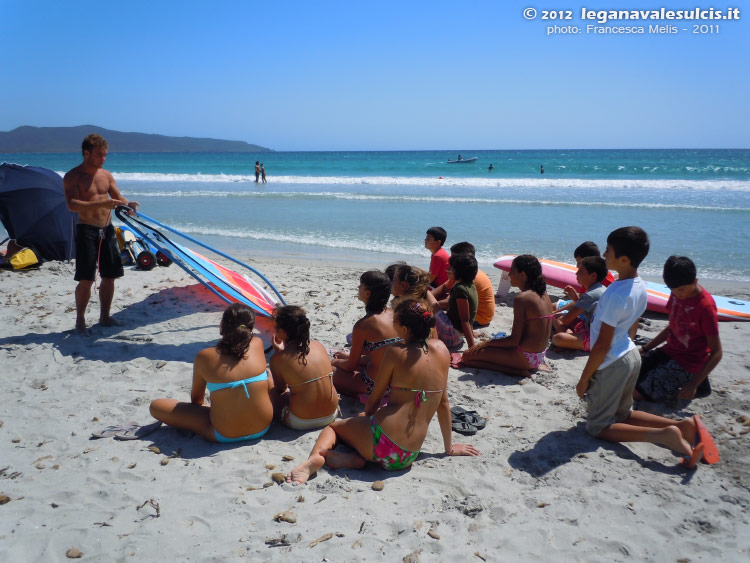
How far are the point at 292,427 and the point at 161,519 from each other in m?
1.09

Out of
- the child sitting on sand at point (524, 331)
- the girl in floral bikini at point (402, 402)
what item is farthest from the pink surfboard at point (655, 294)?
the girl in floral bikini at point (402, 402)

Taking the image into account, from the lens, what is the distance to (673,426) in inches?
130

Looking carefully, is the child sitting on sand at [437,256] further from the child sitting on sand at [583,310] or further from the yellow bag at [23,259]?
the yellow bag at [23,259]

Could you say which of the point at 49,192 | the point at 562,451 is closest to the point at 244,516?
the point at 562,451

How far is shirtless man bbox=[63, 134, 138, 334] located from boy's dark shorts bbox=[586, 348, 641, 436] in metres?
4.38

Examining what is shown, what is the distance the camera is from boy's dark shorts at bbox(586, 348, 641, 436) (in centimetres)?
332

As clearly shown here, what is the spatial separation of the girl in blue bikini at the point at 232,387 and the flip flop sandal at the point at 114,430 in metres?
0.33

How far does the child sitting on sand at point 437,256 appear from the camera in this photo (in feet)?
19.5

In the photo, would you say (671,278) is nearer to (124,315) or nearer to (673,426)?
(673,426)

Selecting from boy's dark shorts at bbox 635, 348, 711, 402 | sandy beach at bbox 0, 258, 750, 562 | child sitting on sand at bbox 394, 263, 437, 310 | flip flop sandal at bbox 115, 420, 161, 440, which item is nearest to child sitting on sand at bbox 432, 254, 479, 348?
sandy beach at bbox 0, 258, 750, 562

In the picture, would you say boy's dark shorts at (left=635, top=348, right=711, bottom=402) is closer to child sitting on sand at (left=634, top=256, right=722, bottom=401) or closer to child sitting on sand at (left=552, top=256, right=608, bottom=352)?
child sitting on sand at (left=634, top=256, right=722, bottom=401)

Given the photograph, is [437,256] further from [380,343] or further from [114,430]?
[114,430]

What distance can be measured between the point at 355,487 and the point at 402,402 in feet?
1.74

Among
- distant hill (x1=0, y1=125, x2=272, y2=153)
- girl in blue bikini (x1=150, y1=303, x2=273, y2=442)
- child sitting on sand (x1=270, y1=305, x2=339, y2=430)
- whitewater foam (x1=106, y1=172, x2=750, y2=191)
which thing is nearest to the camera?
girl in blue bikini (x1=150, y1=303, x2=273, y2=442)
